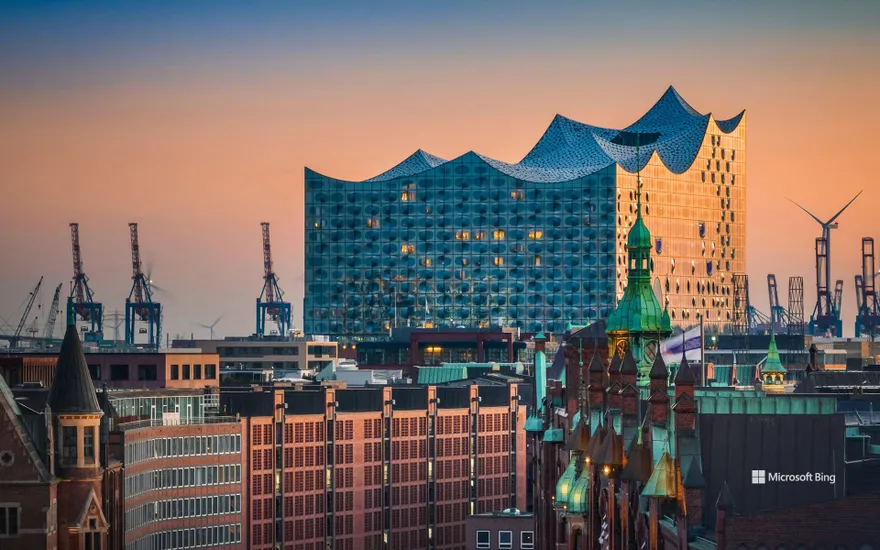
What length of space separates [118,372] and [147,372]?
3.57 metres

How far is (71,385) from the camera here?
134 m

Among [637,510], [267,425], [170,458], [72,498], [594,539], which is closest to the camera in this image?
[637,510]

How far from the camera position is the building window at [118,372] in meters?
197

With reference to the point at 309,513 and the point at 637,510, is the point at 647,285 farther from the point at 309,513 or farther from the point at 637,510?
the point at 309,513

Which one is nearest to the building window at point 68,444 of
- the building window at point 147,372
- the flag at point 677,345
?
the flag at point 677,345

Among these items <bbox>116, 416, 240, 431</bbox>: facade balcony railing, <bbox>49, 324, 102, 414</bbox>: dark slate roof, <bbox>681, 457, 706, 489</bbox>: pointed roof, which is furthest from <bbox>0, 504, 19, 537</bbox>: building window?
<bbox>681, 457, 706, 489</bbox>: pointed roof

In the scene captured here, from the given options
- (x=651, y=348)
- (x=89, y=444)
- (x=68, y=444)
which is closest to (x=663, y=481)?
(x=651, y=348)

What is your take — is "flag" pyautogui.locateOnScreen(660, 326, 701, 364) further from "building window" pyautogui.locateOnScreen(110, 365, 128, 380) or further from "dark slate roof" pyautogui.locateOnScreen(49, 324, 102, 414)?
"building window" pyautogui.locateOnScreen(110, 365, 128, 380)

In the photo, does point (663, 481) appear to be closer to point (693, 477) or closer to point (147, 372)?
point (693, 477)

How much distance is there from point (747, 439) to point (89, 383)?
59.5 m

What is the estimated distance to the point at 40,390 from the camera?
15438cm

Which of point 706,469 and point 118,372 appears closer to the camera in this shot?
point 706,469

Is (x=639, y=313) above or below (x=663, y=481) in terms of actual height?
above

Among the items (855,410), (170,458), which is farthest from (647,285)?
(170,458)
